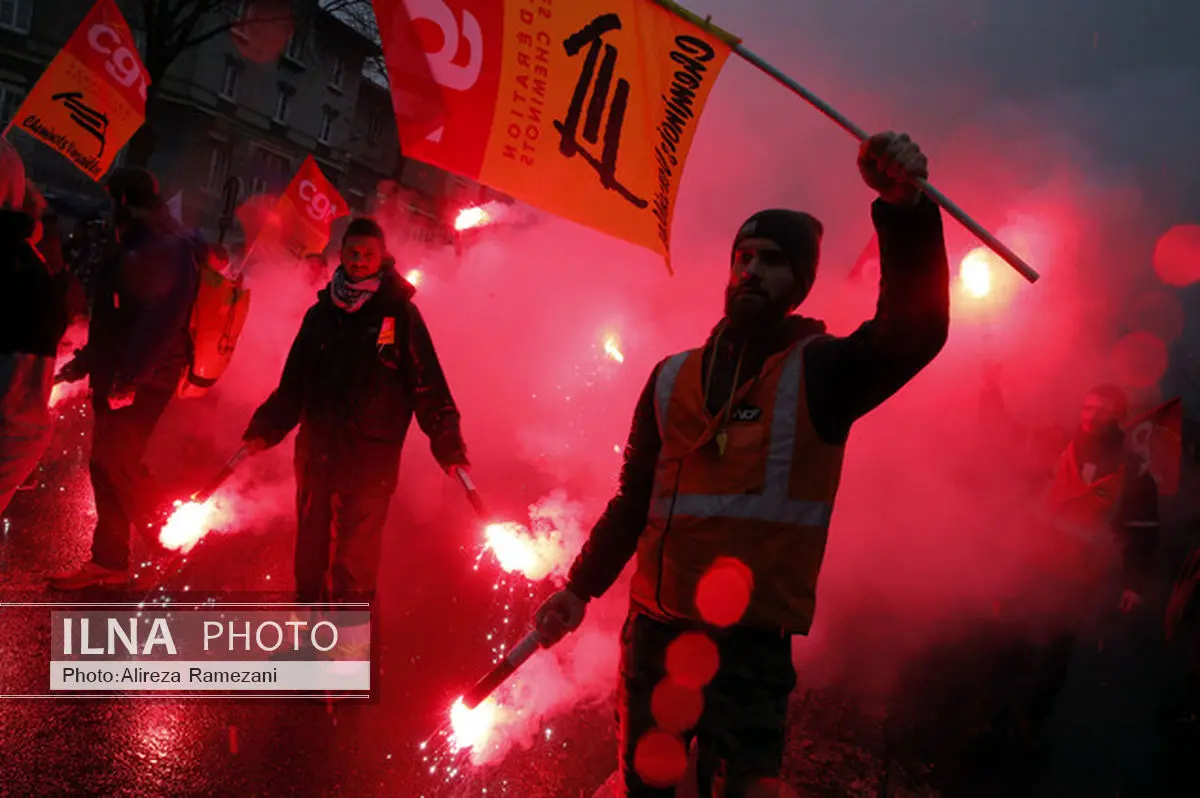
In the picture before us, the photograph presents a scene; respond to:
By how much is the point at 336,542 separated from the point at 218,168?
29.7 m

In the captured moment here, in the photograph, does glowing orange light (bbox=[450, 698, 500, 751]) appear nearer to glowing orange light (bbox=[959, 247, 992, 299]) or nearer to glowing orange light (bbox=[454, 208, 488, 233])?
glowing orange light (bbox=[959, 247, 992, 299])

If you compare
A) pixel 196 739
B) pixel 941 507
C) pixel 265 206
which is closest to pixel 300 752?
pixel 196 739

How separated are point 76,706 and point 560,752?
7.16ft

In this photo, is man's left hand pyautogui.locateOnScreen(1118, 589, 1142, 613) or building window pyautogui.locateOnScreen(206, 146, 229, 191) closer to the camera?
man's left hand pyautogui.locateOnScreen(1118, 589, 1142, 613)

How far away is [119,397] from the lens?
14.4ft

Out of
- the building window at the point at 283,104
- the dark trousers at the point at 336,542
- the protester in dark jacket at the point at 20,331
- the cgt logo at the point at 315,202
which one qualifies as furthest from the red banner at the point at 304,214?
the building window at the point at 283,104

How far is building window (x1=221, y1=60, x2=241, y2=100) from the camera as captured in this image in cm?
2848

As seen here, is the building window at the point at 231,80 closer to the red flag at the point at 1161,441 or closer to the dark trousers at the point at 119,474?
the dark trousers at the point at 119,474

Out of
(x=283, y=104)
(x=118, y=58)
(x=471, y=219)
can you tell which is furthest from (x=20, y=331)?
(x=283, y=104)

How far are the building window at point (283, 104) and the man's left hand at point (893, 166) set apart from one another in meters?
34.7

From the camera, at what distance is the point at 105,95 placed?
779 cm

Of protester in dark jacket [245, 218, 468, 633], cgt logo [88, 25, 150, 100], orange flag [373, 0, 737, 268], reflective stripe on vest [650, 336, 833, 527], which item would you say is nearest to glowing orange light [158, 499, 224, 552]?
protester in dark jacket [245, 218, 468, 633]

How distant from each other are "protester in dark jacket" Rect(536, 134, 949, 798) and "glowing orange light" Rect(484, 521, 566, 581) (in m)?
2.11

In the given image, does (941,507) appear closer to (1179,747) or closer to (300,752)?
(1179,747)
